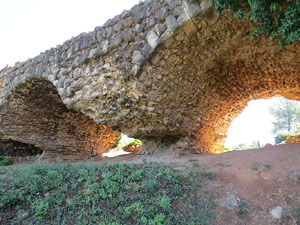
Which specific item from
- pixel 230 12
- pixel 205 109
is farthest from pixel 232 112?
pixel 230 12

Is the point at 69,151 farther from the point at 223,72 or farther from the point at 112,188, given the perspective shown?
the point at 223,72

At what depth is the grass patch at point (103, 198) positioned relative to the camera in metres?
2.62

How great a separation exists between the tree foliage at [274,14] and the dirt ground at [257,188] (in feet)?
7.60

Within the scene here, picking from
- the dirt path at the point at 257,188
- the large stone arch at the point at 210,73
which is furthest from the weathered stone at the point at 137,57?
the dirt path at the point at 257,188

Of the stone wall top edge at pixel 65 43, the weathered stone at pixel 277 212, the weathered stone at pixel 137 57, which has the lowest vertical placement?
the weathered stone at pixel 277 212

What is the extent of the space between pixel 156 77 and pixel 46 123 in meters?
6.10

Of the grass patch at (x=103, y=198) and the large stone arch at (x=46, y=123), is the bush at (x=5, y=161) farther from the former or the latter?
the grass patch at (x=103, y=198)

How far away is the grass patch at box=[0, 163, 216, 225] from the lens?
262 centimetres

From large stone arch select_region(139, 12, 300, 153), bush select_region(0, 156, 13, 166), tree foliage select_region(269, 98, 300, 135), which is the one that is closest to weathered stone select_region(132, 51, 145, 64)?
large stone arch select_region(139, 12, 300, 153)

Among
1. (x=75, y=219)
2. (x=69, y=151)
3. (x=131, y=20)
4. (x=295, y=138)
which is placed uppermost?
(x=131, y=20)

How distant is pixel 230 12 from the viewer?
3889mm

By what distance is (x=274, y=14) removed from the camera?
12.2 ft

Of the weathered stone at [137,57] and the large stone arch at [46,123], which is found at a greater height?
the weathered stone at [137,57]

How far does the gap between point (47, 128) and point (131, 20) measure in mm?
6401
